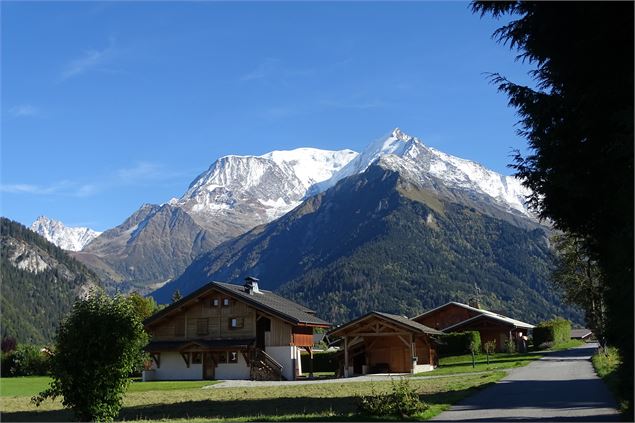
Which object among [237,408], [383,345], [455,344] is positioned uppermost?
[383,345]

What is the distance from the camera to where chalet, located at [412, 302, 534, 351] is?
245ft

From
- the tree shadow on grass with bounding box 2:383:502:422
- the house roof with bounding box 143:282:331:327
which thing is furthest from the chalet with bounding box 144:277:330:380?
the tree shadow on grass with bounding box 2:383:502:422

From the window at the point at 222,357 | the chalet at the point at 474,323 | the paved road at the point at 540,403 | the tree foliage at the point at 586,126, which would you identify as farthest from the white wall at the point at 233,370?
the tree foliage at the point at 586,126

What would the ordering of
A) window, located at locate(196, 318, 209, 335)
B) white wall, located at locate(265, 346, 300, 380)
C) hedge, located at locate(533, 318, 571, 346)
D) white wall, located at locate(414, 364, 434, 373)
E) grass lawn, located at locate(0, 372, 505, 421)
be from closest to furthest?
grass lawn, located at locate(0, 372, 505, 421) → white wall, located at locate(414, 364, 434, 373) → white wall, located at locate(265, 346, 300, 380) → window, located at locate(196, 318, 209, 335) → hedge, located at locate(533, 318, 571, 346)

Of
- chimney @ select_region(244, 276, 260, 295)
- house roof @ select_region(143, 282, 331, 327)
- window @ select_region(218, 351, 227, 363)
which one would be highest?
chimney @ select_region(244, 276, 260, 295)

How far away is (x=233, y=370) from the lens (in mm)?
50469

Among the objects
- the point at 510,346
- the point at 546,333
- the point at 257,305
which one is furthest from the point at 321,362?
the point at 546,333

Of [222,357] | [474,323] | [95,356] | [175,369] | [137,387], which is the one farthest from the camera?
[474,323]

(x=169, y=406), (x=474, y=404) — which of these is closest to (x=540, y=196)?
(x=474, y=404)

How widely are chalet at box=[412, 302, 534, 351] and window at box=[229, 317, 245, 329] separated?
3095 cm

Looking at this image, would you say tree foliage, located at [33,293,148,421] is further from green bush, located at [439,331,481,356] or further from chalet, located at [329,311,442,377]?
green bush, located at [439,331,481,356]

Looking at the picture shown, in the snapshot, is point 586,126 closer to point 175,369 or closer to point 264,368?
point 264,368

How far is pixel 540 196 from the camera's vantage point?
1658cm

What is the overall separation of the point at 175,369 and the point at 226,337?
4.89 m
